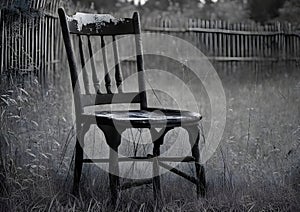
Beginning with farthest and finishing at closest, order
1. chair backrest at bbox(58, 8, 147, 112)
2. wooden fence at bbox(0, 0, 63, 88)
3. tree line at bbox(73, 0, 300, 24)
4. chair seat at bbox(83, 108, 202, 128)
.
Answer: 1. tree line at bbox(73, 0, 300, 24)
2. wooden fence at bbox(0, 0, 63, 88)
3. chair backrest at bbox(58, 8, 147, 112)
4. chair seat at bbox(83, 108, 202, 128)

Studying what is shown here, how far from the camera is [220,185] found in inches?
127

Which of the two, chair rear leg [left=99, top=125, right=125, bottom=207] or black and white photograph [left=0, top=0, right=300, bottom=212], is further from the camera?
black and white photograph [left=0, top=0, right=300, bottom=212]

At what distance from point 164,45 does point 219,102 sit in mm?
5653

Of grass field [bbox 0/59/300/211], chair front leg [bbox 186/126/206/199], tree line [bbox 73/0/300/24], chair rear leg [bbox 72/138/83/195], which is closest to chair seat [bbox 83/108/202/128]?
chair front leg [bbox 186/126/206/199]

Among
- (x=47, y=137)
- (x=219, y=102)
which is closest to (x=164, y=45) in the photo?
(x=219, y=102)

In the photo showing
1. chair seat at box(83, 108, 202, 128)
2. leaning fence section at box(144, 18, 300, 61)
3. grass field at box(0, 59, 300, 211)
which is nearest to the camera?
chair seat at box(83, 108, 202, 128)

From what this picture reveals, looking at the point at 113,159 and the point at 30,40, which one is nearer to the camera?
the point at 113,159

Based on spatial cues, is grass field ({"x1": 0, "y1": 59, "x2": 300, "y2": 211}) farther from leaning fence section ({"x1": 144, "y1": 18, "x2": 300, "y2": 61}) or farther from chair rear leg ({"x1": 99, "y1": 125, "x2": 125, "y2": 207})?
leaning fence section ({"x1": 144, "y1": 18, "x2": 300, "y2": 61})

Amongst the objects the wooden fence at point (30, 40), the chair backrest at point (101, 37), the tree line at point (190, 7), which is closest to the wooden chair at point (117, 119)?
the chair backrest at point (101, 37)

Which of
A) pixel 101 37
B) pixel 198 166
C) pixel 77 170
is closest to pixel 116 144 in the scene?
pixel 77 170

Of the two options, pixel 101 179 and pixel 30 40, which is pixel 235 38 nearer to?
pixel 30 40

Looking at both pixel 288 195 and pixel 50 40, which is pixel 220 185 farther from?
pixel 50 40

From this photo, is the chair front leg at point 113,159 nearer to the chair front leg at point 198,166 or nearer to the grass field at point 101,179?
the grass field at point 101,179

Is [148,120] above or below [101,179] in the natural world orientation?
above
